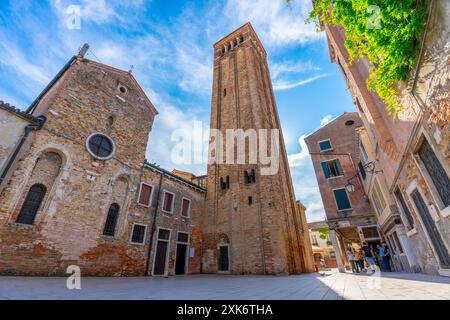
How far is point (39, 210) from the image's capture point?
962 centimetres

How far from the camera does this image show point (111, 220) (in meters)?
12.3

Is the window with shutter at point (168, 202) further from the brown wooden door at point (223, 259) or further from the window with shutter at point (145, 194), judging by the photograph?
the brown wooden door at point (223, 259)

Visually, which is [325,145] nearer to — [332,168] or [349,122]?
[332,168]

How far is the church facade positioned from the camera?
9.37 metres

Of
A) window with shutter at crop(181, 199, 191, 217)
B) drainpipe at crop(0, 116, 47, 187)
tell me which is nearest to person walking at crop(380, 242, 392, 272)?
window with shutter at crop(181, 199, 191, 217)

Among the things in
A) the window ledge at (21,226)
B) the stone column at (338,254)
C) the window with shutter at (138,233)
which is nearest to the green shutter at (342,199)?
the stone column at (338,254)

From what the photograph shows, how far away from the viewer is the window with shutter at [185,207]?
16881 millimetres

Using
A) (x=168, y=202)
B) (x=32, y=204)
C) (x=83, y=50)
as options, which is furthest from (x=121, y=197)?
(x=83, y=50)

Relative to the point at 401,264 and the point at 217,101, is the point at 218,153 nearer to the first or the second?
the point at 217,101

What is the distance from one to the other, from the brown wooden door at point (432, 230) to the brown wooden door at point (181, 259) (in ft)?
46.2

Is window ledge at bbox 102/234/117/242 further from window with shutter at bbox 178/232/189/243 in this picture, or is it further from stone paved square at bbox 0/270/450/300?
window with shutter at bbox 178/232/189/243

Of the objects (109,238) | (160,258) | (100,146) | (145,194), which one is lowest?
(160,258)

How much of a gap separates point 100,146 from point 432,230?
622 inches
